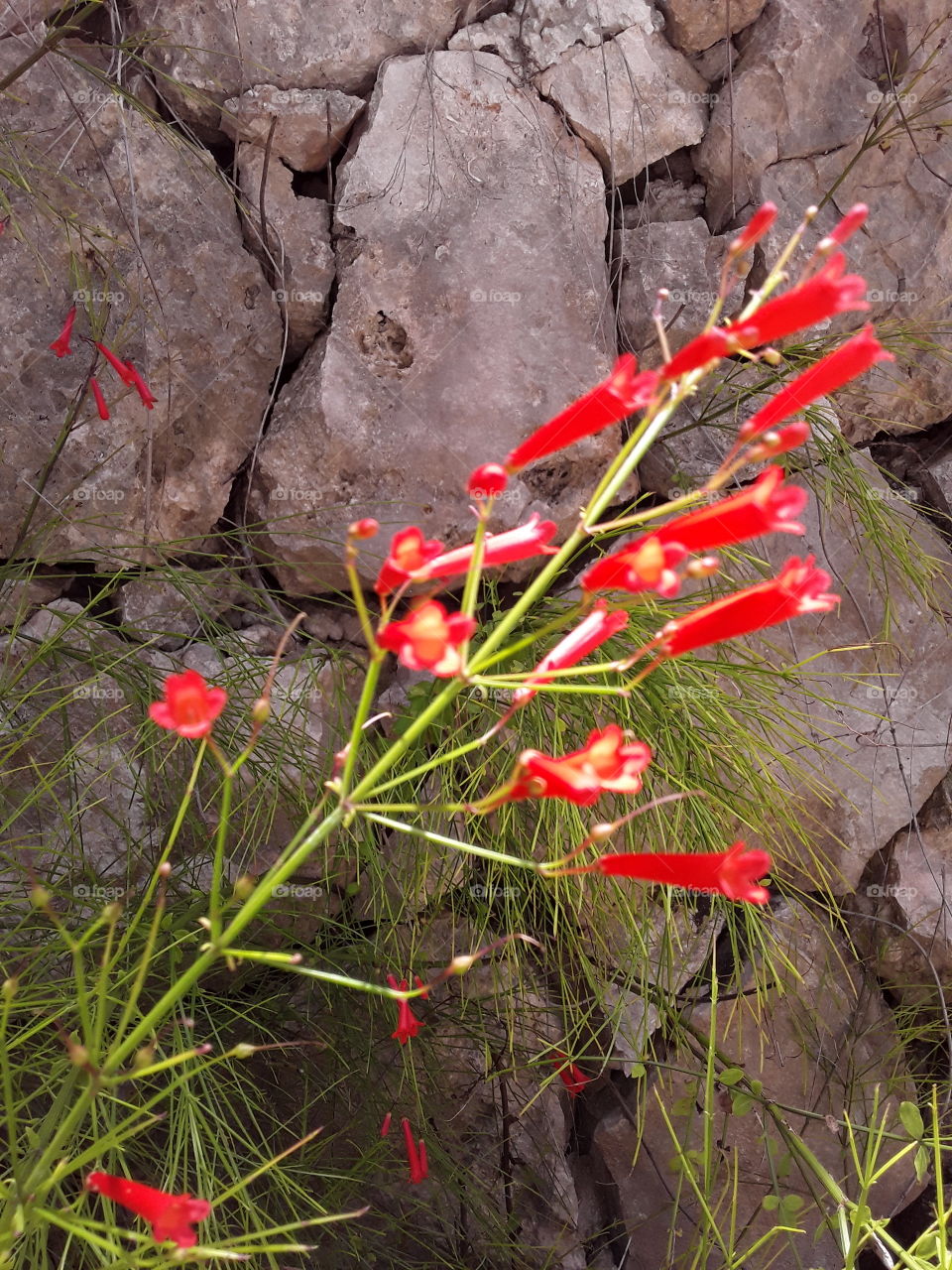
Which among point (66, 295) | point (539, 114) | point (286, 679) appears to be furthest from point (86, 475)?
point (539, 114)

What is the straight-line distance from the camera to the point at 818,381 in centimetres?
43

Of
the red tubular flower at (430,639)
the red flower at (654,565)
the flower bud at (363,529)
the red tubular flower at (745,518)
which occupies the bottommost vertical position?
the red tubular flower at (430,639)

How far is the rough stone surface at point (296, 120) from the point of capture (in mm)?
1367

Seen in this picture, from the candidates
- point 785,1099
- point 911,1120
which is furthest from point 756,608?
point 785,1099

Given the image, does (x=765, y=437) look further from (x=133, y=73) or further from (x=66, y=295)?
(x=133, y=73)

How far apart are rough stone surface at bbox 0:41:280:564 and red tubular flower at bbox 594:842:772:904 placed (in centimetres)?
93

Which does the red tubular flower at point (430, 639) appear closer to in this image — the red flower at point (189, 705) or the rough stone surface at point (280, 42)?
the red flower at point (189, 705)

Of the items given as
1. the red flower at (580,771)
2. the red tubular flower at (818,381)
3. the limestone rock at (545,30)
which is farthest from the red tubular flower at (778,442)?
the limestone rock at (545,30)

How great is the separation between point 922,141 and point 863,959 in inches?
47.3

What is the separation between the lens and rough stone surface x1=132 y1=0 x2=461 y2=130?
1.33 meters

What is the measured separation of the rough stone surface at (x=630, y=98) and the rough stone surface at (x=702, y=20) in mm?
22

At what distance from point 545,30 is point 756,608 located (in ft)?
4.22

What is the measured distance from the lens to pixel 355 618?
1460mm

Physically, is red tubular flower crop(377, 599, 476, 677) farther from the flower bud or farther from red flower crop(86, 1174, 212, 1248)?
red flower crop(86, 1174, 212, 1248)
